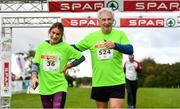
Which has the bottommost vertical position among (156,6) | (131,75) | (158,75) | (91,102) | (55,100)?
(158,75)

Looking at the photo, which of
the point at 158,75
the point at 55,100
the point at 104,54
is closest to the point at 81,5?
the point at 55,100

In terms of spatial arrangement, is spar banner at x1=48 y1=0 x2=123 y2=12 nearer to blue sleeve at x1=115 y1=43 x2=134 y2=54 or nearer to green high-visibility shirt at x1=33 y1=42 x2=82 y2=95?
green high-visibility shirt at x1=33 y1=42 x2=82 y2=95

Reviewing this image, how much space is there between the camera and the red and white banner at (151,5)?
60.4 feet

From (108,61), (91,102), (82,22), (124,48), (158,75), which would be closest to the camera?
(124,48)

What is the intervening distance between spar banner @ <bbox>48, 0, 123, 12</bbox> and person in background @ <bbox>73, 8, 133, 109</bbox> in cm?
1063

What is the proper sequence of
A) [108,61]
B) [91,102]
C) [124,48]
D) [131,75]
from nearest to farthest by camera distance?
[124,48] → [108,61] → [131,75] → [91,102]

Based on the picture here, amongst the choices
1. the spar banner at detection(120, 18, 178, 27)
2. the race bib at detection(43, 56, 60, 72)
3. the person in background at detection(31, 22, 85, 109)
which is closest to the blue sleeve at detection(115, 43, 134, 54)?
the person in background at detection(31, 22, 85, 109)

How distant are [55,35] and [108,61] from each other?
2.77 ft

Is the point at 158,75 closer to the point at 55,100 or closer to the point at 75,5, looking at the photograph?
the point at 75,5

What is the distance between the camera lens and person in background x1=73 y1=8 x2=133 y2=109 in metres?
7.63

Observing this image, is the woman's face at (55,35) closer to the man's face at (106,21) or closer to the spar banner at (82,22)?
the man's face at (106,21)

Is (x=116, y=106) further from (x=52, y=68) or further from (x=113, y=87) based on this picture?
(x=52, y=68)

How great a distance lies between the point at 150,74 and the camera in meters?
122

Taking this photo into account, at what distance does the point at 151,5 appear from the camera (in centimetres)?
1870
